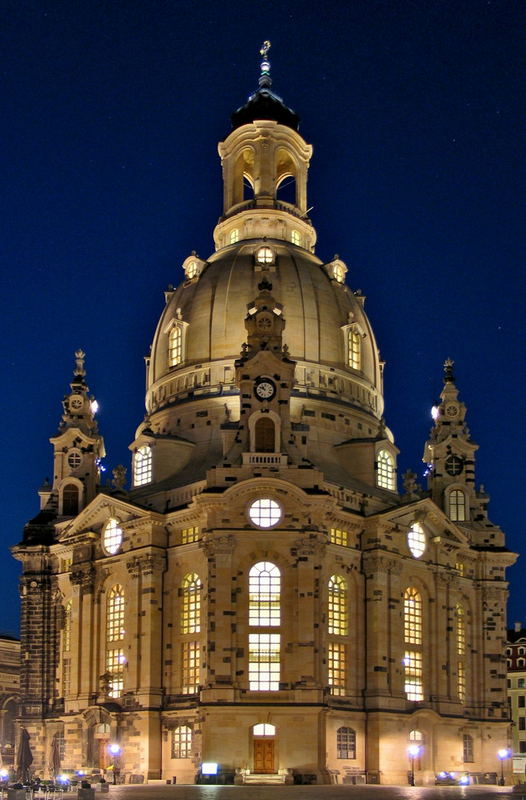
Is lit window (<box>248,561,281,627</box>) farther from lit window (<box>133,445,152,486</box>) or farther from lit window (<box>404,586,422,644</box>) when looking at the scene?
lit window (<box>133,445,152,486</box>)

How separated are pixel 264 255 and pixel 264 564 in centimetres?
3298

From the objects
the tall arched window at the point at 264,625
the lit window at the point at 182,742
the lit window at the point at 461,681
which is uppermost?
the tall arched window at the point at 264,625

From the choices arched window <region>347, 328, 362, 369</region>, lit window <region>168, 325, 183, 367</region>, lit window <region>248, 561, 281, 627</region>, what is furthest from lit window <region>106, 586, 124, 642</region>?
arched window <region>347, 328, 362, 369</region>

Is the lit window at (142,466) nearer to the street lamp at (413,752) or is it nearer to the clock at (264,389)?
the clock at (264,389)

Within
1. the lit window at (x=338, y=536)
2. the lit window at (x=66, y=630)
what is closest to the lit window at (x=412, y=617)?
the lit window at (x=338, y=536)

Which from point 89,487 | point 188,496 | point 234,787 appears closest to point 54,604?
point 89,487

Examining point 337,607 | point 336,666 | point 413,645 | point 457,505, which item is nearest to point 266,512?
point 337,607

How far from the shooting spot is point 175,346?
114750 millimetres

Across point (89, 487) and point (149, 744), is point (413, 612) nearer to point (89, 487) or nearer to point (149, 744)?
point (149, 744)

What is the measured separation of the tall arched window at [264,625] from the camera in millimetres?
92062

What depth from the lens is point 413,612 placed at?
343 ft

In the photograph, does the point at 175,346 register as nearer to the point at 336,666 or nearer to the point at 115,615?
the point at 115,615

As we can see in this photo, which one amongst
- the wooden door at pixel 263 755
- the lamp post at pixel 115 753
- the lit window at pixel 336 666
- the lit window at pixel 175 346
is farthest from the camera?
the lit window at pixel 175 346

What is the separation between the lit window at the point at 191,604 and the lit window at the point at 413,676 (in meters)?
17.9
